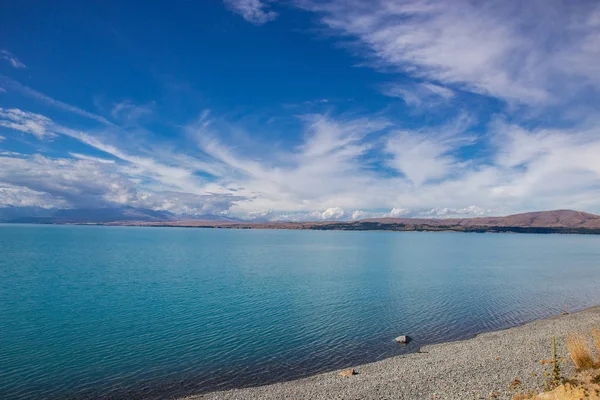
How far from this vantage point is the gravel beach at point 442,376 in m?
17.9

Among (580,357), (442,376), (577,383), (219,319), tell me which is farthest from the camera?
(219,319)

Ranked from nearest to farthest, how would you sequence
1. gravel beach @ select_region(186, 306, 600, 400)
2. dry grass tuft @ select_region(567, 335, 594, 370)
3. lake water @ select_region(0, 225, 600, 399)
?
1. dry grass tuft @ select_region(567, 335, 594, 370)
2. gravel beach @ select_region(186, 306, 600, 400)
3. lake water @ select_region(0, 225, 600, 399)

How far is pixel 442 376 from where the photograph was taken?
2039 cm

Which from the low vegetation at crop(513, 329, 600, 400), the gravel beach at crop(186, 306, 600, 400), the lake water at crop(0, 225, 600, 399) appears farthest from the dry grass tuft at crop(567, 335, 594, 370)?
the lake water at crop(0, 225, 600, 399)

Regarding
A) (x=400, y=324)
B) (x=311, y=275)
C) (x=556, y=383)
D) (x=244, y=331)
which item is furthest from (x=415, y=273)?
(x=556, y=383)

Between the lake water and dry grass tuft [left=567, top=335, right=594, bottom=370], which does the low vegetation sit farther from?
the lake water

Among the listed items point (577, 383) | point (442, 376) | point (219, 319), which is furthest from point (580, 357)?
point (219, 319)

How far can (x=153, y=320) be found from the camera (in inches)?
1387

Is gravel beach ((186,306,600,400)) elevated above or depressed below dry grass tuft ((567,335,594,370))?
below

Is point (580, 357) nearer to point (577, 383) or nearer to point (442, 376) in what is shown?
point (577, 383)

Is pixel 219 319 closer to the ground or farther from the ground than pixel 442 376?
closer to the ground

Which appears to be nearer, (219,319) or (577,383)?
(577,383)

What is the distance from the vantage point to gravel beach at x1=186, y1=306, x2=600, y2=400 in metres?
17.9

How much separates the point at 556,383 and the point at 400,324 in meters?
23.7
